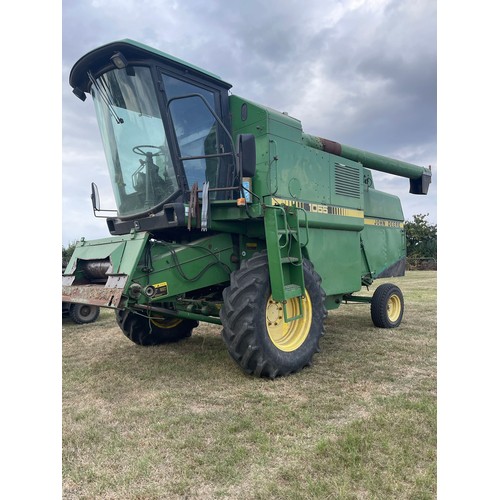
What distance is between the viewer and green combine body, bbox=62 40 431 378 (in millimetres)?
4344

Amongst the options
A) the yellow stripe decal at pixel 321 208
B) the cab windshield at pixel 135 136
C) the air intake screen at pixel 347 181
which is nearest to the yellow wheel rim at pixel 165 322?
the cab windshield at pixel 135 136

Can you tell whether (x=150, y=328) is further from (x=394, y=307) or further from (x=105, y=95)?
(x=394, y=307)

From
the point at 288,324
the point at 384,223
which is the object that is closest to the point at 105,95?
the point at 288,324

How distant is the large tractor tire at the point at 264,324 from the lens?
13.8 feet

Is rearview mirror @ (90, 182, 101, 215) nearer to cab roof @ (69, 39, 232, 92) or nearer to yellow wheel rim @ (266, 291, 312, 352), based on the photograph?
cab roof @ (69, 39, 232, 92)

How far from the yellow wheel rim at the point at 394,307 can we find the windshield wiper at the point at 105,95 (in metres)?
5.36

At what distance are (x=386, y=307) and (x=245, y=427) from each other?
4705 mm

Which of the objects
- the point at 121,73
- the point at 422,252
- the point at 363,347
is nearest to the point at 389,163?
the point at 363,347

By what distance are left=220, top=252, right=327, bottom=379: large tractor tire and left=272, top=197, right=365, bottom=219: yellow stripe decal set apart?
757mm

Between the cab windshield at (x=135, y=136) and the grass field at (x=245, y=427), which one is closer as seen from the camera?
the grass field at (x=245, y=427)

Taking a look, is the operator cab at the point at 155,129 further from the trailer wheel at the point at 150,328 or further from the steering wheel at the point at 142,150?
the trailer wheel at the point at 150,328

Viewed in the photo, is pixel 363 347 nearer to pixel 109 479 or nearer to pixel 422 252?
pixel 109 479

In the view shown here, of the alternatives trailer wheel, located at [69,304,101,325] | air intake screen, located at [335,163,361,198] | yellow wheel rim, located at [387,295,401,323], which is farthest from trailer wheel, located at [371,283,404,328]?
trailer wheel, located at [69,304,101,325]

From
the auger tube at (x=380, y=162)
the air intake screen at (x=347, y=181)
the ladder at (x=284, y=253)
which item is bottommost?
the ladder at (x=284, y=253)
